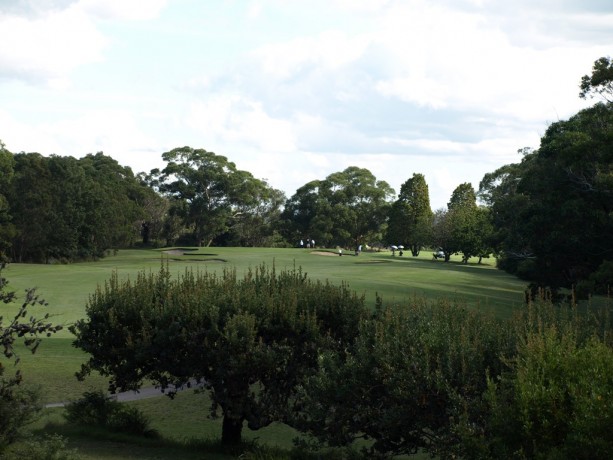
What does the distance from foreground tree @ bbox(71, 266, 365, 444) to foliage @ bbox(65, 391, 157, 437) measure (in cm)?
71

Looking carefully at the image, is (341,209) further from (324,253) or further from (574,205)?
(574,205)

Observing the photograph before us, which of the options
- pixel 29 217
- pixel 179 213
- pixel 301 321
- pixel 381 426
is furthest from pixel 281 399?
pixel 179 213

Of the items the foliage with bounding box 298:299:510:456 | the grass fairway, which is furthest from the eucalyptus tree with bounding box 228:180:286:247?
the foliage with bounding box 298:299:510:456

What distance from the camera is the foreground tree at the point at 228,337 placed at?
1642cm

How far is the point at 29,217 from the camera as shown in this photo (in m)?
79.2

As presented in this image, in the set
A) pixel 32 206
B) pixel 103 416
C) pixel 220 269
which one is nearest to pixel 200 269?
pixel 220 269

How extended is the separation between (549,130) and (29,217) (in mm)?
53339

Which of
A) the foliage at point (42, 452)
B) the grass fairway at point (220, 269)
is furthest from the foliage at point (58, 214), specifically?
the foliage at point (42, 452)

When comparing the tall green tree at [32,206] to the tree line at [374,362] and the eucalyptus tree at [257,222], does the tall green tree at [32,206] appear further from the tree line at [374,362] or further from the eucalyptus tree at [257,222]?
the tree line at [374,362]

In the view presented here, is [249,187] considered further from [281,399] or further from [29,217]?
[281,399]

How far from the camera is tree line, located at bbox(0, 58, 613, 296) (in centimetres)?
3762

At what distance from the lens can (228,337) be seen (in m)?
16.1

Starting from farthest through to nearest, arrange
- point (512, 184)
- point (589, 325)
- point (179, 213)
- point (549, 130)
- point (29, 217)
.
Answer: point (179, 213), point (512, 184), point (29, 217), point (549, 130), point (589, 325)

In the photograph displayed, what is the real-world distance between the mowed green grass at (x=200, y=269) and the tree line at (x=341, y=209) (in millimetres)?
4194
